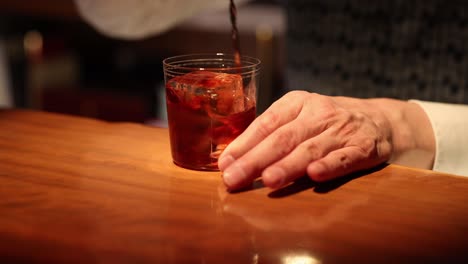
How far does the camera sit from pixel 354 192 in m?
0.80

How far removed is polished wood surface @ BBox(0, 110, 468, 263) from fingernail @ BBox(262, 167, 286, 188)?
18mm

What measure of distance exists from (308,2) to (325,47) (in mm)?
145

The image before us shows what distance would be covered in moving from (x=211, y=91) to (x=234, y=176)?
0.48 feet

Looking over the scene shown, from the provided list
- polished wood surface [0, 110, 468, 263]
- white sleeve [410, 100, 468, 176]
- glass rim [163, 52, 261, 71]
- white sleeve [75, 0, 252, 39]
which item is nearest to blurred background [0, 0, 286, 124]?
white sleeve [75, 0, 252, 39]

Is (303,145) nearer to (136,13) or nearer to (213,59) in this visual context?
(213,59)

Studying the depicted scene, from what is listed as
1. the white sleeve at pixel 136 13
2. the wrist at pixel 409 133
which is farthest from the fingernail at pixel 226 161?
the white sleeve at pixel 136 13

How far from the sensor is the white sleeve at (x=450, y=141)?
1092 mm

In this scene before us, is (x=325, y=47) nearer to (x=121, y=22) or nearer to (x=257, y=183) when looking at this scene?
(x=121, y=22)

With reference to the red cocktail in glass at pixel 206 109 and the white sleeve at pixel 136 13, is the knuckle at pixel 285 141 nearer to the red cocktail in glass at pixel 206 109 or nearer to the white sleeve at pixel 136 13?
the red cocktail in glass at pixel 206 109

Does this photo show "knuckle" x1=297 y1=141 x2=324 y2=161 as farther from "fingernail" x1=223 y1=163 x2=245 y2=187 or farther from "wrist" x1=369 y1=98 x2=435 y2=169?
"wrist" x1=369 y1=98 x2=435 y2=169

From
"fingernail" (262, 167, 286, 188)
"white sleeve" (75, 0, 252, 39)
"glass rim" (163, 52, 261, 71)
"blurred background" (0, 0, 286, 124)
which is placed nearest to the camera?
"fingernail" (262, 167, 286, 188)

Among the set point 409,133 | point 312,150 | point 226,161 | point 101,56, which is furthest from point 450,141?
point 101,56

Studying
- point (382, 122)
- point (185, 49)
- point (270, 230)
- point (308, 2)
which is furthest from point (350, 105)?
point (185, 49)

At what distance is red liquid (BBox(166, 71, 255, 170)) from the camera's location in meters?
0.85
